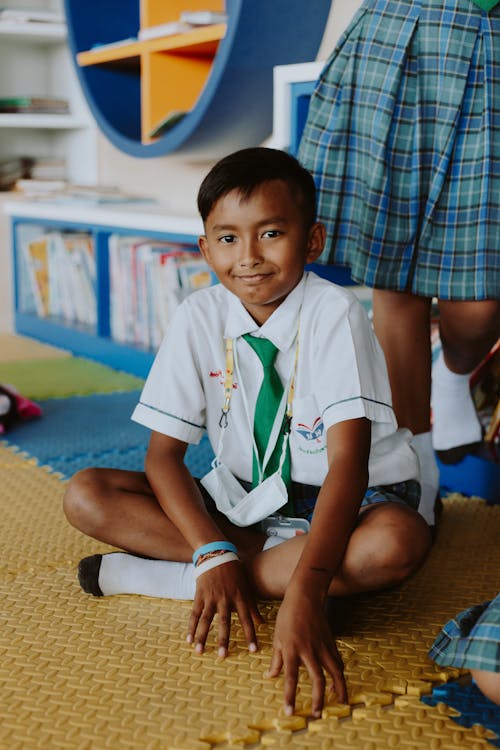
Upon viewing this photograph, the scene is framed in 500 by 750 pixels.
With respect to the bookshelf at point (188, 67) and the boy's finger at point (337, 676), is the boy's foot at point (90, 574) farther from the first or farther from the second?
the bookshelf at point (188, 67)

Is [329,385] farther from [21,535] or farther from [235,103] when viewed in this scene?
[235,103]

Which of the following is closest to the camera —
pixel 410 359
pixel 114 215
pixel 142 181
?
pixel 410 359

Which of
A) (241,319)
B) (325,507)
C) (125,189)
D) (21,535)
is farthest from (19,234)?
(325,507)

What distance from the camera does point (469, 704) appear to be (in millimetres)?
967

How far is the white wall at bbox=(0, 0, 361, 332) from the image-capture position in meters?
3.10

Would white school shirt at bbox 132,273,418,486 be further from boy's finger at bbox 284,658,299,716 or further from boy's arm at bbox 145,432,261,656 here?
boy's finger at bbox 284,658,299,716

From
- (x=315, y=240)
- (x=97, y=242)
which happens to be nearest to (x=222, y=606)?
(x=315, y=240)

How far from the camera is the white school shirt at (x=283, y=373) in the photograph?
45.9 inches

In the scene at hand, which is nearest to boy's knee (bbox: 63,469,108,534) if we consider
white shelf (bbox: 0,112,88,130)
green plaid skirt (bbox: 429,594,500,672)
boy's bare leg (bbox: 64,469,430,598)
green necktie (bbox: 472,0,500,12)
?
boy's bare leg (bbox: 64,469,430,598)

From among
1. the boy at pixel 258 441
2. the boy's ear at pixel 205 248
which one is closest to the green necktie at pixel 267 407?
the boy at pixel 258 441

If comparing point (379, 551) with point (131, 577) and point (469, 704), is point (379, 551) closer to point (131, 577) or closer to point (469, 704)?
point (469, 704)

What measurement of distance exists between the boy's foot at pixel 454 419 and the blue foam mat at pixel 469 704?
72 centimetres

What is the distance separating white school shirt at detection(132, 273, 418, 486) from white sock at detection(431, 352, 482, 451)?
0.46m

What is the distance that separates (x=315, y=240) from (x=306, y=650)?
1.65 feet
